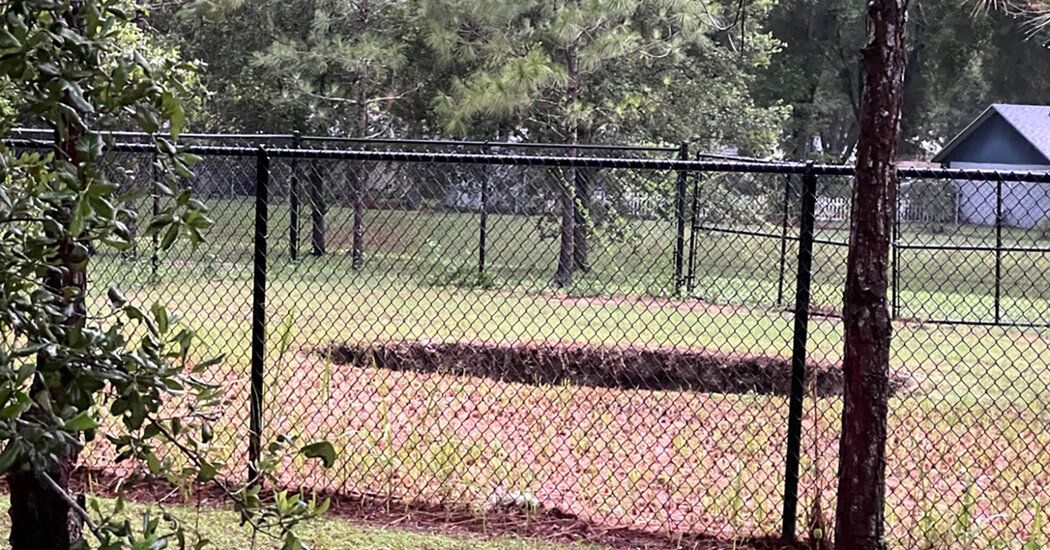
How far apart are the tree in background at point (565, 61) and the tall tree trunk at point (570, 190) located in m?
0.01

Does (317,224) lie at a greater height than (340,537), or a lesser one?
greater

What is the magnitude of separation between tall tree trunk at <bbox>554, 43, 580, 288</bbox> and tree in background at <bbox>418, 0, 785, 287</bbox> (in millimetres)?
13

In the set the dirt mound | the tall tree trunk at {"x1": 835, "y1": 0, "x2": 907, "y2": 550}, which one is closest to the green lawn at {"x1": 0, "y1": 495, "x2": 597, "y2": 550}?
the tall tree trunk at {"x1": 835, "y1": 0, "x2": 907, "y2": 550}

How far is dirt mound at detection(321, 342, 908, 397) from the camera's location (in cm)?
723

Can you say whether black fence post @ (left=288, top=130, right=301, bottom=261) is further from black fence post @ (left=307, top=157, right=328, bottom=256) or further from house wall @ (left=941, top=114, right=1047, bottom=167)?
house wall @ (left=941, top=114, right=1047, bottom=167)

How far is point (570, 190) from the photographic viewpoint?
1090 centimetres

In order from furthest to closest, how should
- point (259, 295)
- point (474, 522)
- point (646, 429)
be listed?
point (646, 429)
point (259, 295)
point (474, 522)

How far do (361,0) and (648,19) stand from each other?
4.04 metres

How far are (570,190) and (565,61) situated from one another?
2.75 metres

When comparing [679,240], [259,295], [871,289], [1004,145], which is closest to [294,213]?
Answer: [259,295]

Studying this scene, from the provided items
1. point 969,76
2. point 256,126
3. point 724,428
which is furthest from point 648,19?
point 969,76

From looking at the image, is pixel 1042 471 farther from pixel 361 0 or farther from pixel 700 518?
pixel 361 0

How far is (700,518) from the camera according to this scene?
4059 millimetres

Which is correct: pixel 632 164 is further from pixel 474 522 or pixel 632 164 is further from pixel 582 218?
pixel 582 218
